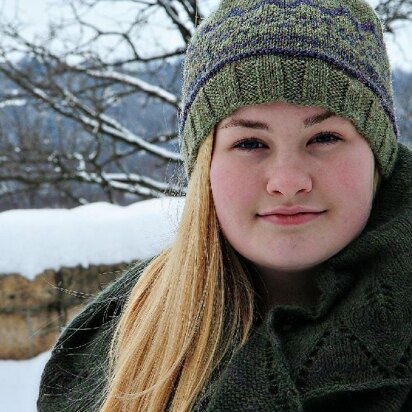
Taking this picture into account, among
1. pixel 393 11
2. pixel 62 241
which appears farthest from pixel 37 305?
pixel 393 11

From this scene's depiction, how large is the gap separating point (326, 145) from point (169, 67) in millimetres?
5413

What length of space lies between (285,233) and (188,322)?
31cm

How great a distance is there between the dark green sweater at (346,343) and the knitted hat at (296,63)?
0.76ft

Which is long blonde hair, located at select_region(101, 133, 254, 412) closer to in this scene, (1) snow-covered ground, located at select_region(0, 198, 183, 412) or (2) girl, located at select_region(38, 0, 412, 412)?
(2) girl, located at select_region(38, 0, 412, 412)

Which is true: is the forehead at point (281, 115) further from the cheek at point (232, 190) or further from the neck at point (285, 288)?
the neck at point (285, 288)

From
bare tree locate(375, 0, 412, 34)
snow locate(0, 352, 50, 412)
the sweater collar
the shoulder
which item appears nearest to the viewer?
the sweater collar

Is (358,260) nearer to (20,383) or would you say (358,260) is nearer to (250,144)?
(250,144)

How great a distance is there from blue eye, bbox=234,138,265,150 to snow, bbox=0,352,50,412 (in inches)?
73.7

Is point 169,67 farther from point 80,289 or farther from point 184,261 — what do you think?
point 184,261

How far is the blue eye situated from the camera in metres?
1.08

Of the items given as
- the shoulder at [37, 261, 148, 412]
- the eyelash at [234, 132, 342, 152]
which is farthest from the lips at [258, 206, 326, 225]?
the shoulder at [37, 261, 148, 412]

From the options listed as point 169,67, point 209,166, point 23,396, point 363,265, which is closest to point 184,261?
point 209,166

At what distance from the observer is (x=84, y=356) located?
4.90ft

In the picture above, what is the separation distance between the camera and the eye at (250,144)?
1.08 metres
